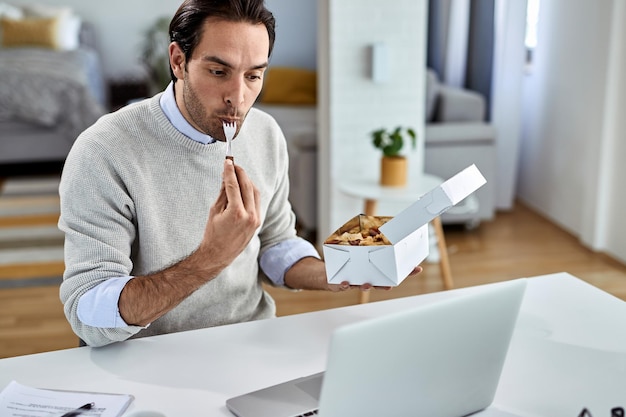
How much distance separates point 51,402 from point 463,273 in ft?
8.59

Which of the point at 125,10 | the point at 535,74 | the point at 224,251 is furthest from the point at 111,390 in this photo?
the point at 125,10

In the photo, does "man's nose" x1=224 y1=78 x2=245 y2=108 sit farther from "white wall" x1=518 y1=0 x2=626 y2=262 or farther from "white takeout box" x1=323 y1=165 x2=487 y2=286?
"white wall" x1=518 y1=0 x2=626 y2=262

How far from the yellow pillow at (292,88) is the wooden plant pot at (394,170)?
2.40 m

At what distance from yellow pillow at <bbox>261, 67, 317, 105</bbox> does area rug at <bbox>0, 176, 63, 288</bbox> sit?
5.47 ft

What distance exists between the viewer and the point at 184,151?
1533 mm

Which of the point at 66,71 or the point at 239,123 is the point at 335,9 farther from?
the point at 66,71

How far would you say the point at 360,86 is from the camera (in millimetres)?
3596

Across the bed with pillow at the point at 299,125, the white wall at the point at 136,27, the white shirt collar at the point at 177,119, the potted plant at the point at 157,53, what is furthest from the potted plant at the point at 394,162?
the white wall at the point at 136,27

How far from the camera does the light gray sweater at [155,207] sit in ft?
4.50

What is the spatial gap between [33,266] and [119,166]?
2529 mm

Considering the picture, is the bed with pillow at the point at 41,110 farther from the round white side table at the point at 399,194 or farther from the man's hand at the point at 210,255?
the man's hand at the point at 210,255

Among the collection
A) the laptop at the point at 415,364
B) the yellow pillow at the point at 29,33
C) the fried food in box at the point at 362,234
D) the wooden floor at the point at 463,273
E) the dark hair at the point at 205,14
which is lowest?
the wooden floor at the point at 463,273

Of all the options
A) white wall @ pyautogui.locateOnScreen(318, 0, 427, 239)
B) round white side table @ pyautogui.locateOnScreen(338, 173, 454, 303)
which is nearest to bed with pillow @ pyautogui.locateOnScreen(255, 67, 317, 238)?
white wall @ pyautogui.locateOnScreen(318, 0, 427, 239)

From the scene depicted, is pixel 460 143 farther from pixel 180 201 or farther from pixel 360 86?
pixel 180 201
